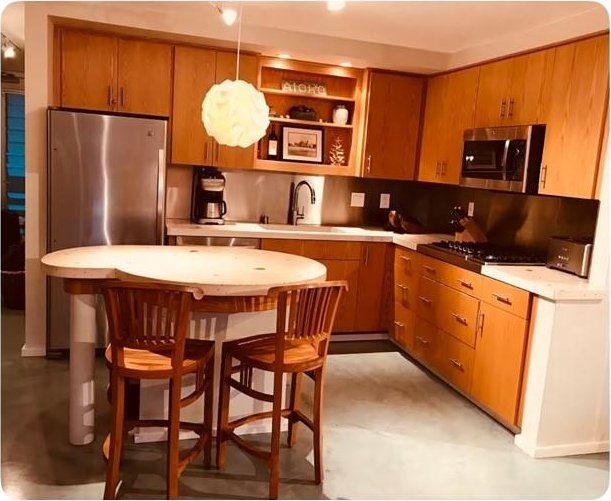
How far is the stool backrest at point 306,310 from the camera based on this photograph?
2145 mm

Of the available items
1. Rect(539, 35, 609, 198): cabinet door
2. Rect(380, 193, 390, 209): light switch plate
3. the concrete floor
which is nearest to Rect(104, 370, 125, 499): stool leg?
the concrete floor

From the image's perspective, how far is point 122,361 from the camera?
2.13m

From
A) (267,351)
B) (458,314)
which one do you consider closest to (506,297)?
(458,314)

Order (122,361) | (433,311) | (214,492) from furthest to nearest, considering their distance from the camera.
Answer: (433,311) < (214,492) < (122,361)

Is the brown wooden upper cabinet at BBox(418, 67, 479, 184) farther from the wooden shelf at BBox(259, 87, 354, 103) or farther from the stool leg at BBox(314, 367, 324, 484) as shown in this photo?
the stool leg at BBox(314, 367, 324, 484)

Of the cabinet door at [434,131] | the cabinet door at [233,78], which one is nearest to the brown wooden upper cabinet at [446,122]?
the cabinet door at [434,131]

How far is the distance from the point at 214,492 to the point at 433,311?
6.76 ft

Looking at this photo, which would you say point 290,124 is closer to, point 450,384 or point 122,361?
point 450,384

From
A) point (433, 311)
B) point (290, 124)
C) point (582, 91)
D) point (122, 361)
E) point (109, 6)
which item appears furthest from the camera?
point (290, 124)

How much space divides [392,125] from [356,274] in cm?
129

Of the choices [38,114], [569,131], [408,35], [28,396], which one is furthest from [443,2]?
[28,396]

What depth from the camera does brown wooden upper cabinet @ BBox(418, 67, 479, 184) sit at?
4031 millimetres

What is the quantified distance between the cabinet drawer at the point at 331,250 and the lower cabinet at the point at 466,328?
343mm

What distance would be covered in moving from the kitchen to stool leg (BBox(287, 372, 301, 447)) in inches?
48.0
